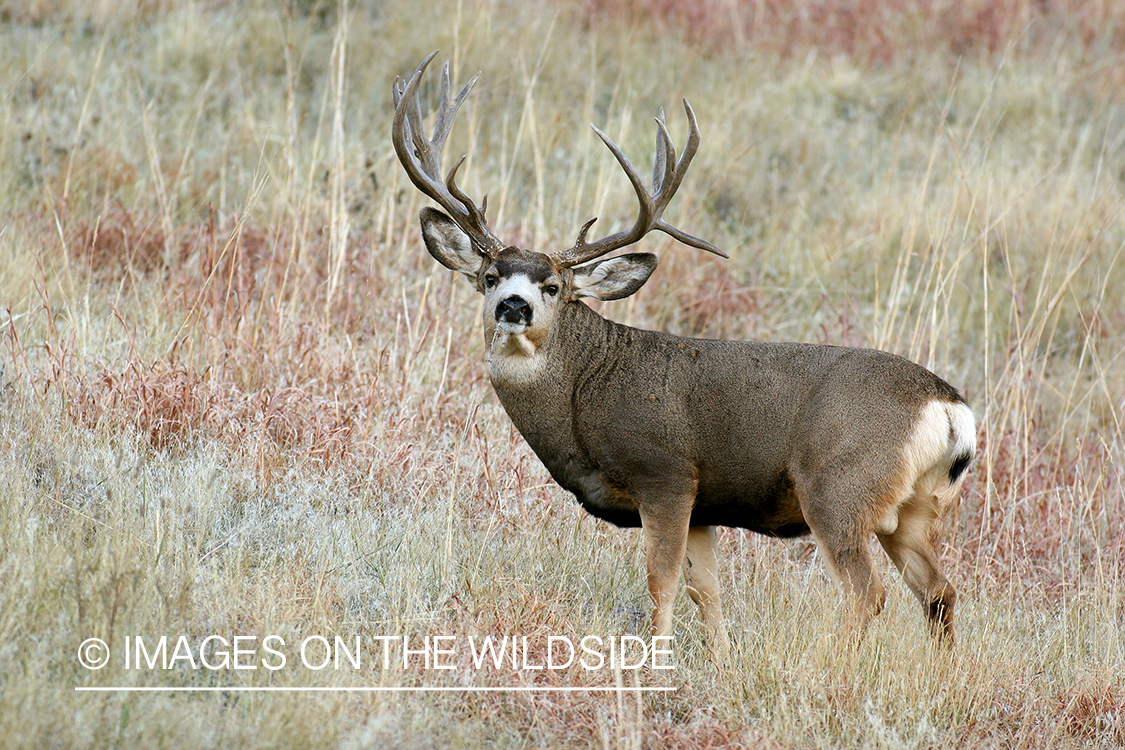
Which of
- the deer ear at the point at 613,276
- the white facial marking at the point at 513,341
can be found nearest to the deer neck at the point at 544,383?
the white facial marking at the point at 513,341

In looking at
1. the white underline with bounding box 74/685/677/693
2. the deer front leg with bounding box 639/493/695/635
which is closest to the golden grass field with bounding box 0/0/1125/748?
the white underline with bounding box 74/685/677/693

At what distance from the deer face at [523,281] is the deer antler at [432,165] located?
93 mm

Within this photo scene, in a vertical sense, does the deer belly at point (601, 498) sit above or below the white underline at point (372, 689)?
above

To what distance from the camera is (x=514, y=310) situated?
4594 mm

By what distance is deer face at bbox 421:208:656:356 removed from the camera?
183 inches

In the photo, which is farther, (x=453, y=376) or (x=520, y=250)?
(x=453, y=376)

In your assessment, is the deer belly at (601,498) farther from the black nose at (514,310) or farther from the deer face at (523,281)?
the black nose at (514,310)

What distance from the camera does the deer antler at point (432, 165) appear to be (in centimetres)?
488

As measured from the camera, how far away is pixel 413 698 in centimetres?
387

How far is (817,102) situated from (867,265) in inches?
112

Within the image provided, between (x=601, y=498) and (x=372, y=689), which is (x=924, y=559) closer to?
(x=601, y=498)

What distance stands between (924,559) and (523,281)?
2.04 meters

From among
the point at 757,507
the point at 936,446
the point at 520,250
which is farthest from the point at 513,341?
the point at 936,446

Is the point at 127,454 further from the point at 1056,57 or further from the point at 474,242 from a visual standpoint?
the point at 1056,57
